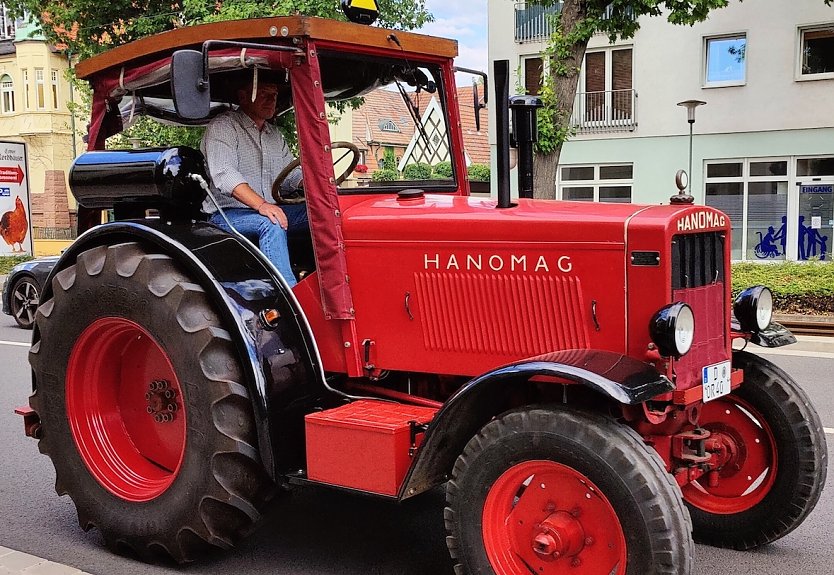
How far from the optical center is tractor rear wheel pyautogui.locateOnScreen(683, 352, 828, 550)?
14.1ft

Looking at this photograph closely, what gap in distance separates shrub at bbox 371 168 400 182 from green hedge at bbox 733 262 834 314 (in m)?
9.65

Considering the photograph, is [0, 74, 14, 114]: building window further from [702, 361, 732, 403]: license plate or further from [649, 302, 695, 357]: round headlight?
[649, 302, 695, 357]: round headlight

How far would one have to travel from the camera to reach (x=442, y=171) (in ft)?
16.8

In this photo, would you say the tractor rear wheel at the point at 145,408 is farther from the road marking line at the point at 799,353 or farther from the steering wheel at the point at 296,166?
the road marking line at the point at 799,353

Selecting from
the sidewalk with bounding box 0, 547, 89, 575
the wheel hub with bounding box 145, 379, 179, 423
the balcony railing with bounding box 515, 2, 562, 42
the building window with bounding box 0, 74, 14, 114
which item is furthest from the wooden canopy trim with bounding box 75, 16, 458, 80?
the building window with bounding box 0, 74, 14, 114

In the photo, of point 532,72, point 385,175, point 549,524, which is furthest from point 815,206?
point 549,524

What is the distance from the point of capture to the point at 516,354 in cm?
398

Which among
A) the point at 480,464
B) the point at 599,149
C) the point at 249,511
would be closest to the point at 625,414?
the point at 480,464

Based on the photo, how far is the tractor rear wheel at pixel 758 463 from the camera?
14.1 feet

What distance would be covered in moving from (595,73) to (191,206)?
2254 cm

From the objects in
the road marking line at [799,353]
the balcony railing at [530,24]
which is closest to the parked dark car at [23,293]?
the road marking line at [799,353]

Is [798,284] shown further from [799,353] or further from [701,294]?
[701,294]

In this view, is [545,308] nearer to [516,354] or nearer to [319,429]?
[516,354]

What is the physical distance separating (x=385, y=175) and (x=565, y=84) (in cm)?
1084
